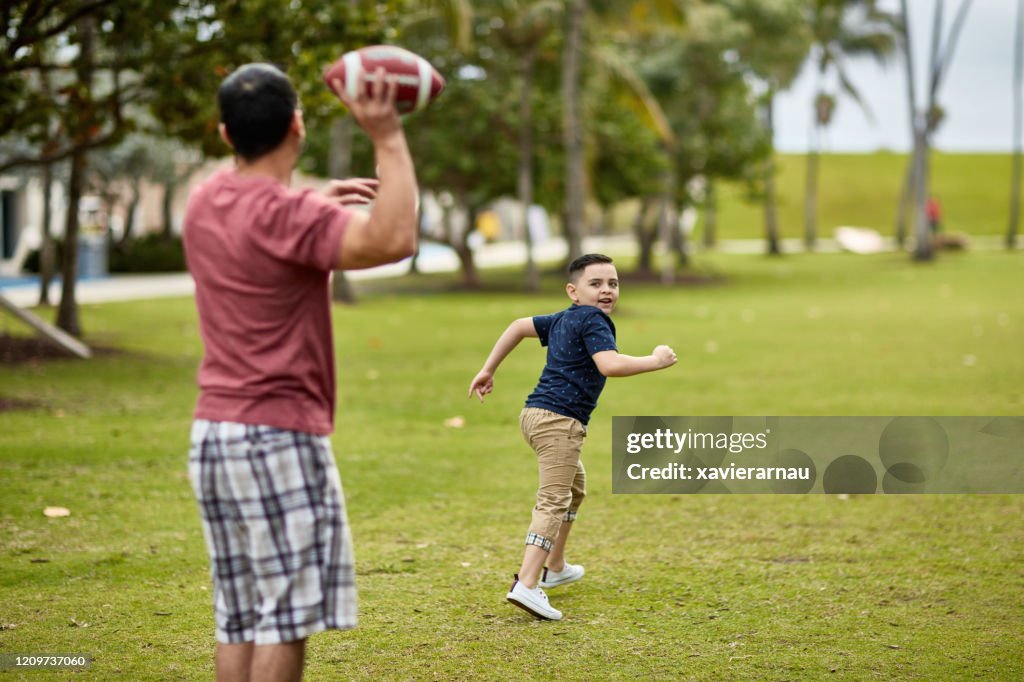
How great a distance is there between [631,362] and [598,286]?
0.52m

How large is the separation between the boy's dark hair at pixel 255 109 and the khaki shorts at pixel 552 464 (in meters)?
2.11

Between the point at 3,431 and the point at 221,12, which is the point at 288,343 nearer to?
the point at 3,431

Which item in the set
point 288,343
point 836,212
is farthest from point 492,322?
point 836,212

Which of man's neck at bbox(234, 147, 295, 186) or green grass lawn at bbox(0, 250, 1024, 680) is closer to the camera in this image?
man's neck at bbox(234, 147, 295, 186)

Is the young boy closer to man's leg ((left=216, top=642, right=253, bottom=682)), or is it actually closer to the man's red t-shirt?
man's leg ((left=216, top=642, right=253, bottom=682))

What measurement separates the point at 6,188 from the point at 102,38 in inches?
923

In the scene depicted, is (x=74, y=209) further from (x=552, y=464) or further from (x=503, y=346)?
(x=552, y=464)

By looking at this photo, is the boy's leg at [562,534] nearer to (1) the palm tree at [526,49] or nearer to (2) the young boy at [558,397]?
(2) the young boy at [558,397]

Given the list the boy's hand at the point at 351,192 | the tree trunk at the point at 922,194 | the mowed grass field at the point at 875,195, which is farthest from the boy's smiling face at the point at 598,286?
the mowed grass field at the point at 875,195

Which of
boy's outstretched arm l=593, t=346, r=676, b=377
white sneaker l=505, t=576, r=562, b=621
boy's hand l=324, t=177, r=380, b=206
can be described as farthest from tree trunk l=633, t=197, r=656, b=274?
boy's hand l=324, t=177, r=380, b=206

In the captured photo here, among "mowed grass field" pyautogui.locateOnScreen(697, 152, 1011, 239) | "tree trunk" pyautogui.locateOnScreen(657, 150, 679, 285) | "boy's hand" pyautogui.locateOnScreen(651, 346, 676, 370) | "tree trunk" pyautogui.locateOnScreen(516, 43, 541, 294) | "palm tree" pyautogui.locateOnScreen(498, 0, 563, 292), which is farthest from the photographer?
"mowed grass field" pyautogui.locateOnScreen(697, 152, 1011, 239)

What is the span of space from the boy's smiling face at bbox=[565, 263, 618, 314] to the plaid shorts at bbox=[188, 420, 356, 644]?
194cm

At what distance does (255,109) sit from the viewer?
2844 millimetres

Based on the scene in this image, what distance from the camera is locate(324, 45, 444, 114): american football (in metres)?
2.71
